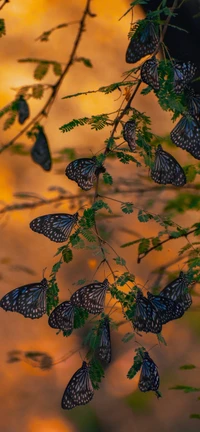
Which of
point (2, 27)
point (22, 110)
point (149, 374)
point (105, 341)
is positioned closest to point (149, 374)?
point (149, 374)

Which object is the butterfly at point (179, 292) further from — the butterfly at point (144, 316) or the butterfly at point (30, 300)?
the butterfly at point (30, 300)

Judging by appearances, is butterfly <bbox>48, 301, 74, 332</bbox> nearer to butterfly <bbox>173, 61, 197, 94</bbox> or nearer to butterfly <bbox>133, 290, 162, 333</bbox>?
butterfly <bbox>133, 290, 162, 333</bbox>

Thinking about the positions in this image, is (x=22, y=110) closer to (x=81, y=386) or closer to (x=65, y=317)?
(x=65, y=317)

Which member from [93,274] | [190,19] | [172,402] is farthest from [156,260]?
[190,19]

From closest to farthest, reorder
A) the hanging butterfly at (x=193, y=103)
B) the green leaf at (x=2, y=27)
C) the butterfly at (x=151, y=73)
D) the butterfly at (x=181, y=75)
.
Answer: the butterfly at (x=151, y=73)
the butterfly at (x=181, y=75)
the hanging butterfly at (x=193, y=103)
the green leaf at (x=2, y=27)

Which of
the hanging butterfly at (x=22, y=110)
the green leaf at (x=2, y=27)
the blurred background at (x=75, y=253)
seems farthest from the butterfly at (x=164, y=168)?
the green leaf at (x=2, y=27)
